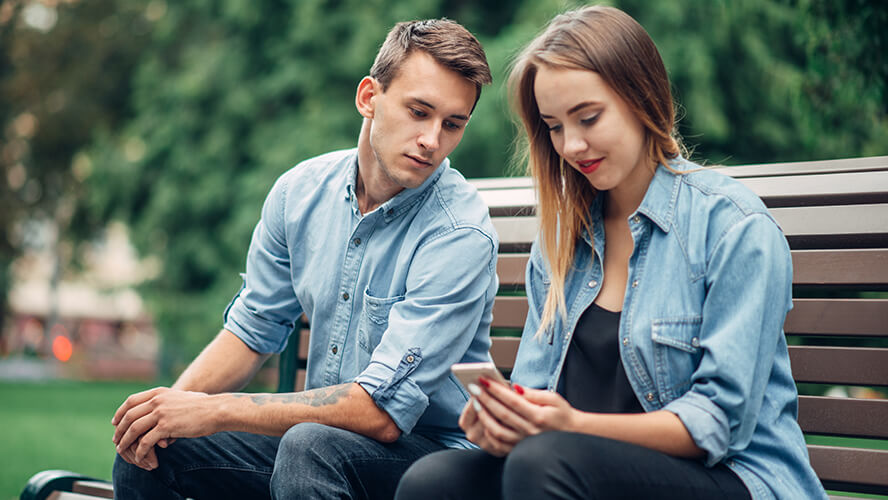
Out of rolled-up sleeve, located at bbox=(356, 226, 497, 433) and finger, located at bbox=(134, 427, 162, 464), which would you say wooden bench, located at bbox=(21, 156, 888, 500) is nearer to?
rolled-up sleeve, located at bbox=(356, 226, 497, 433)

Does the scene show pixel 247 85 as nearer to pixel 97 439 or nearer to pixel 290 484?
pixel 97 439

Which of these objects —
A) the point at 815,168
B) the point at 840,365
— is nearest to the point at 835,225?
the point at 815,168

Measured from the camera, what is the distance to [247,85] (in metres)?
12.8

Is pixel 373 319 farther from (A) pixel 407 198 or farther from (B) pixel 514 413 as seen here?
(B) pixel 514 413

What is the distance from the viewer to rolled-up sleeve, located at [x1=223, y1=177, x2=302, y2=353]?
2982 millimetres

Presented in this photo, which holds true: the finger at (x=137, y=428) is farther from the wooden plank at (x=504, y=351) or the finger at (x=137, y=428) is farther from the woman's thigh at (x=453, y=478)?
the wooden plank at (x=504, y=351)

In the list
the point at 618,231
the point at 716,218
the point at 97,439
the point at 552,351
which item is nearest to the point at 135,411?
the point at 552,351

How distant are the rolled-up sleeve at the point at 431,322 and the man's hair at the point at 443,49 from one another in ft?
1.48

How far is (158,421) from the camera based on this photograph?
2.43 metres

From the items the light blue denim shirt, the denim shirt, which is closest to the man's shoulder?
the light blue denim shirt

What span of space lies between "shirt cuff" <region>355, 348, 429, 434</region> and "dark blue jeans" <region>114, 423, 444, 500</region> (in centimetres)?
9

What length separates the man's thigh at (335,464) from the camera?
216 centimetres

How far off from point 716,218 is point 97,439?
7.85m

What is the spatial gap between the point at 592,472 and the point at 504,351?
50.3 inches
